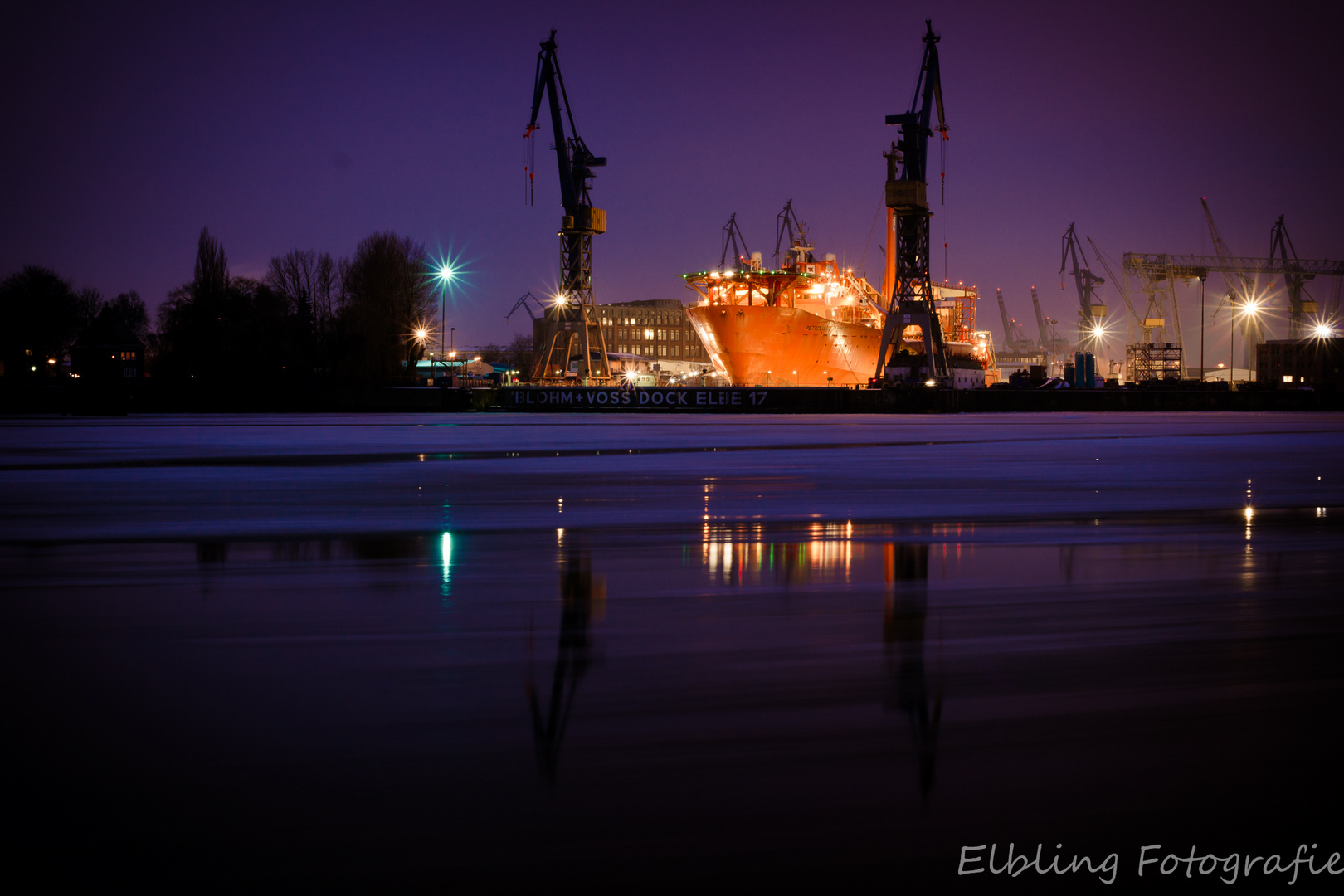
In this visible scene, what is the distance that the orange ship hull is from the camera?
69.1 metres

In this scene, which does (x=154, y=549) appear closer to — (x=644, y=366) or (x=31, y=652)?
(x=31, y=652)

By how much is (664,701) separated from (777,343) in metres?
67.5

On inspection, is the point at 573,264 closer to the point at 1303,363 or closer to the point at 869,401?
the point at 869,401

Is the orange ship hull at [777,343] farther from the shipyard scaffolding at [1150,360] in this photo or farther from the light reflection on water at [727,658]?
the light reflection on water at [727,658]

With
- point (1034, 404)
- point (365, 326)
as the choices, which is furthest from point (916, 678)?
point (365, 326)

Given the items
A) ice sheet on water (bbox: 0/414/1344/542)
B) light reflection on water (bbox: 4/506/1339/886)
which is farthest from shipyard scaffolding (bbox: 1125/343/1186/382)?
light reflection on water (bbox: 4/506/1339/886)

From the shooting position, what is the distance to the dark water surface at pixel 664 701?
6.56ft

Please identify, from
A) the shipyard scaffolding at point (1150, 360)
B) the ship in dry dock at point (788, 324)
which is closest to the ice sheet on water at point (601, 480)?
the ship in dry dock at point (788, 324)

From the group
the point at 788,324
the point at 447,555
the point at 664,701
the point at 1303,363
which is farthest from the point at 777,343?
the point at 1303,363

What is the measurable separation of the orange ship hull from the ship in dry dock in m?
0.06

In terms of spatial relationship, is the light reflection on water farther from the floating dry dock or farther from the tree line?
the tree line

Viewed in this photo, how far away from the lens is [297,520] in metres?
7.68

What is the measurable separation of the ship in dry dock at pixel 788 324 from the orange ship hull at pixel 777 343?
60mm

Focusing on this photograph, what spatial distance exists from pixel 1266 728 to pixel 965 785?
98 cm
